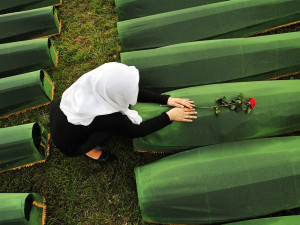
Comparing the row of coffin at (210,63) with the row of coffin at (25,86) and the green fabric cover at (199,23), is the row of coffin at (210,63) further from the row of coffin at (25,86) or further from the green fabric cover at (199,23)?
the green fabric cover at (199,23)

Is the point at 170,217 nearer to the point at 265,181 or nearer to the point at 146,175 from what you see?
the point at 146,175

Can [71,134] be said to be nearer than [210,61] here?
Yes

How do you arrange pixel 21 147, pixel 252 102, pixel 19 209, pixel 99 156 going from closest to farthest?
1. pixel 19 209
2. pixel 252 102
3. pixel 21 147
4. pixel 99 156

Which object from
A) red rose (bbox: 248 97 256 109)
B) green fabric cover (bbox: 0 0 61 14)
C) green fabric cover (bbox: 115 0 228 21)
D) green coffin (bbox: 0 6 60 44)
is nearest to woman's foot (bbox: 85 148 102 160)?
red rose (bbox: 248 97 256 109)

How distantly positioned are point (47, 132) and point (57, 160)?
36 centimetres

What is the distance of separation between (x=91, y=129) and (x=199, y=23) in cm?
184

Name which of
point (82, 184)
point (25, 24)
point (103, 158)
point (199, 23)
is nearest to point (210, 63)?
point (199, 23)

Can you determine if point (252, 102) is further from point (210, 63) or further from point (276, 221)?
point (276, 221)

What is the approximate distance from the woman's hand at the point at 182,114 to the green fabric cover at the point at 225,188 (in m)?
0.38

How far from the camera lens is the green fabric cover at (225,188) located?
6.03 ft

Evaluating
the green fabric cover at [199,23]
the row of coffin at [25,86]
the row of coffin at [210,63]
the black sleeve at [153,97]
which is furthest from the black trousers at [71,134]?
the green fabric cover at [199,23]

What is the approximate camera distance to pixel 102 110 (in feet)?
5.09

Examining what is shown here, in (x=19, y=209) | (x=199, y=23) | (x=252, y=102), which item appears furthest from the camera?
(x=199, y=23)

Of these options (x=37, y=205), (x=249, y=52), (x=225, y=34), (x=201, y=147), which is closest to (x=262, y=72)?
(x=249, y=52)
